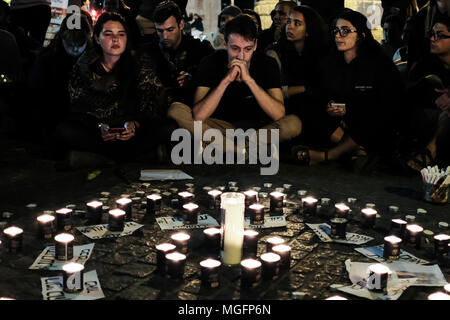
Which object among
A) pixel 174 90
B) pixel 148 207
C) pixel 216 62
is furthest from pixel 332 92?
pixel 148 207

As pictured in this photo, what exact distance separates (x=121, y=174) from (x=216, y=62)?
1654mm

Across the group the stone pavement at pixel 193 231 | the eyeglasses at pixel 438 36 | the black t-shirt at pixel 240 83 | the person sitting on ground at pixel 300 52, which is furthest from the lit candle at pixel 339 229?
the eyeglasses at pixel 438 36

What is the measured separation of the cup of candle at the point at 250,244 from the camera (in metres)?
3.65

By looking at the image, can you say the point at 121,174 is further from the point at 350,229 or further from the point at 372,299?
the point at 372,299

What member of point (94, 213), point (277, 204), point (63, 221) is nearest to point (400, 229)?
point (277, 204)

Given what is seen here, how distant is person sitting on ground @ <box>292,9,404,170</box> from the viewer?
246 inches

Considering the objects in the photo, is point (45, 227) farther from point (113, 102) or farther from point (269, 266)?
point (113, 102)

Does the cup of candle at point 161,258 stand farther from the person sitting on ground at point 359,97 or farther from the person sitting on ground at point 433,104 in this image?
the person sitting on ground at point 433,104

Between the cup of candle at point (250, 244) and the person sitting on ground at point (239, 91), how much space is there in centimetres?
269

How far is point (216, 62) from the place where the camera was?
6.27 meters

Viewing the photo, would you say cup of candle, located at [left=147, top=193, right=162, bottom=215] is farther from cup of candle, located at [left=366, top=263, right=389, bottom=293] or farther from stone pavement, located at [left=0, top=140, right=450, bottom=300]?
cup of candle, located at [left=366, top=263, right=389, bottom=293]

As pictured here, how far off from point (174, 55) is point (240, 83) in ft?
3.98

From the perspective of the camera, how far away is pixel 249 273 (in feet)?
10.5
